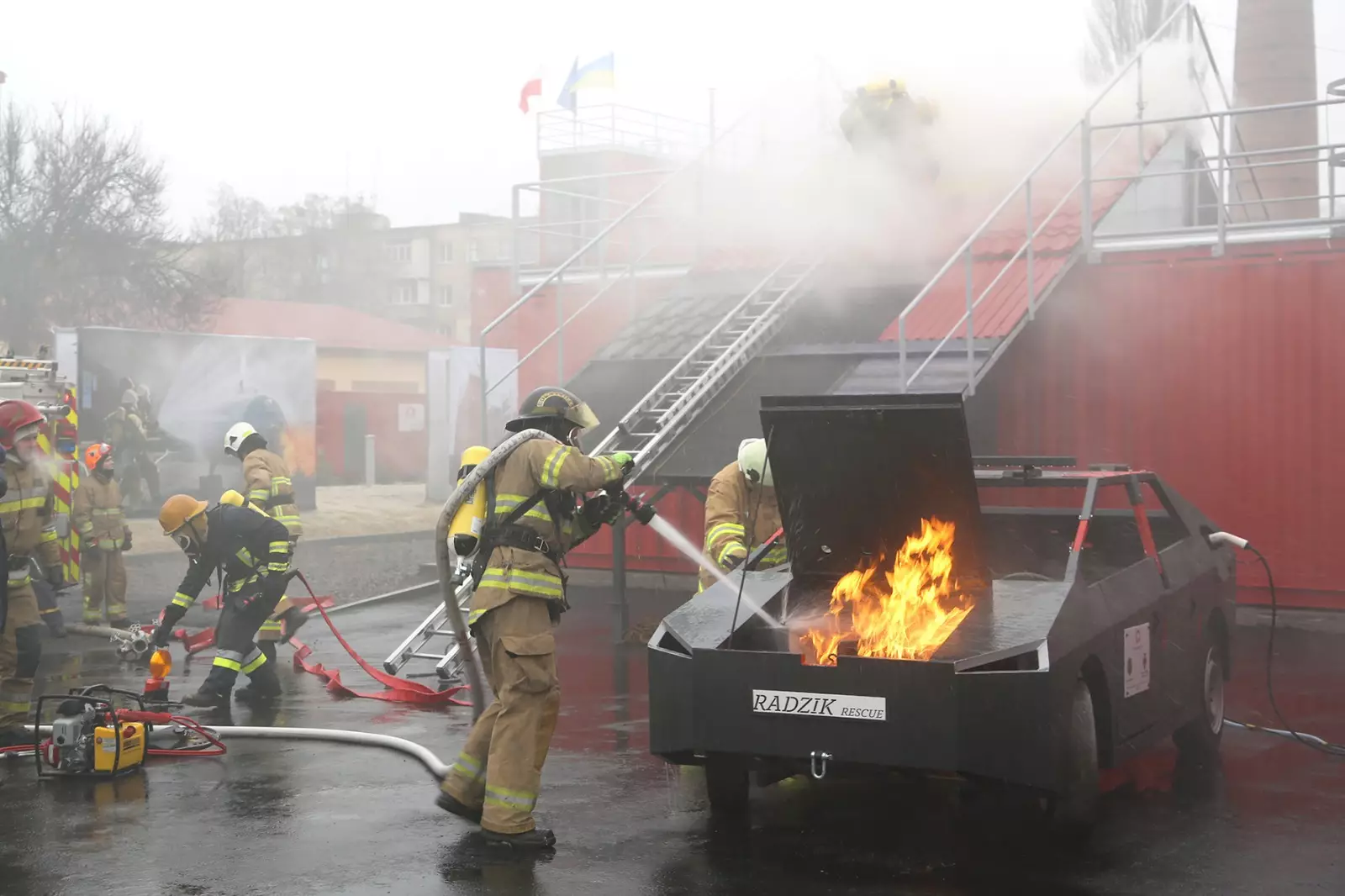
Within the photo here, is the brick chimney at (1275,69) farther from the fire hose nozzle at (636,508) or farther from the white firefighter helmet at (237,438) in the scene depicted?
the fire hose nozzle at (636,508)

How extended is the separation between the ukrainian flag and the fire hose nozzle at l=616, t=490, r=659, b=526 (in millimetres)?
21944

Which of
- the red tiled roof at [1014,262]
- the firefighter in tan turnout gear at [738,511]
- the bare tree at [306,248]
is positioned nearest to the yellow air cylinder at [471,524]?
the firefighter in tan turnout gear at [738,511]

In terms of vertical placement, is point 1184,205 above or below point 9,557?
above

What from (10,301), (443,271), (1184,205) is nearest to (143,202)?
(10,301)

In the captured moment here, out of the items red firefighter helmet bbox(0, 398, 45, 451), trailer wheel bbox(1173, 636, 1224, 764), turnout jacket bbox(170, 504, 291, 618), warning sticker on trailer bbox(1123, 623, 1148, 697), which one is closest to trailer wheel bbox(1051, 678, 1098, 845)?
warning sticker on trailer bbox(1123, 623, 1148, 697)

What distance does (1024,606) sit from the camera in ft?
18.4

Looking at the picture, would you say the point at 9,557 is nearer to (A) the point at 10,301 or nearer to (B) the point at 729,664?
(B) the point at 729,664

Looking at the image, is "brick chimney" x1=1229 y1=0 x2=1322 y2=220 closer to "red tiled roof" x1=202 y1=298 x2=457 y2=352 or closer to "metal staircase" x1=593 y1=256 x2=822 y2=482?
"metal staircase" x1=593 y1=256 x2=822 y2=482

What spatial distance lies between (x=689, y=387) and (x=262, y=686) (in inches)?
172

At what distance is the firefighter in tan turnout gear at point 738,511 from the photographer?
7832mm

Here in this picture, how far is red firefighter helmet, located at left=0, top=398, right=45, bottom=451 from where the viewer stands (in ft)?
28.4

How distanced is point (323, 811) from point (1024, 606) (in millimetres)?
3349

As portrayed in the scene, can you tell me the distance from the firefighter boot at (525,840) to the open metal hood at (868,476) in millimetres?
1817

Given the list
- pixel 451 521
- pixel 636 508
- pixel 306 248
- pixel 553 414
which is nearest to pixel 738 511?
pixel 636 508
